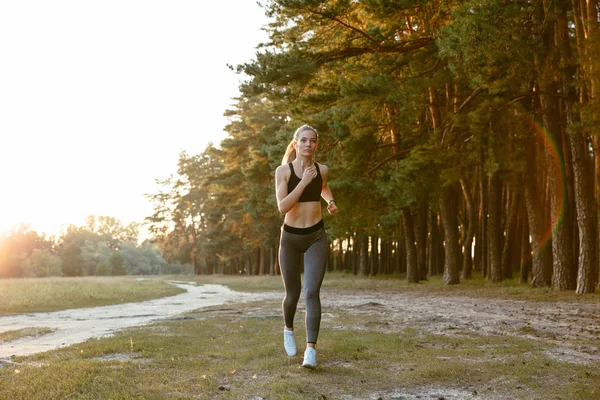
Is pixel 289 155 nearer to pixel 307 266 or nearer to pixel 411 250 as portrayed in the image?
pixel 307 266

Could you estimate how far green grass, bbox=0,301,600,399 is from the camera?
5.02m

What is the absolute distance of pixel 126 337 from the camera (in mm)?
8766

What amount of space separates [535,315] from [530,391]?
7335 mm

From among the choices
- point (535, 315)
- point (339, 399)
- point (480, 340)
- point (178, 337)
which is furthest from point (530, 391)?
point (535, 315)

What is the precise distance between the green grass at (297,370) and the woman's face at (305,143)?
7.50 ft

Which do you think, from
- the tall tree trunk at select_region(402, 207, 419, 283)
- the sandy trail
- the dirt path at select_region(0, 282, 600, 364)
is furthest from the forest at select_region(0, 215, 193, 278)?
the dirt path at select_region(0, 282, 600, 364)

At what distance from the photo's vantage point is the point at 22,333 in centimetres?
992

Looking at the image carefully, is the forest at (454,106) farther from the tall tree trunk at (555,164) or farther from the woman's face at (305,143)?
the woman's face at (305,143)

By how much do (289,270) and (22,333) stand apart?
5.93 m

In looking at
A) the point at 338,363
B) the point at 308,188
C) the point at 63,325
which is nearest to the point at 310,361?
the point at 338,363

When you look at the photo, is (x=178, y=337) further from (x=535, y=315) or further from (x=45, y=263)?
(x=45, y=263)

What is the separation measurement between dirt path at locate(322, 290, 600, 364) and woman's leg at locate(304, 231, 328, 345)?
9.49 ft

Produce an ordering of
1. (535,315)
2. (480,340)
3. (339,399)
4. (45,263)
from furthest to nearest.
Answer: (45,263)
(535,315)
(480,340)
(339,399)

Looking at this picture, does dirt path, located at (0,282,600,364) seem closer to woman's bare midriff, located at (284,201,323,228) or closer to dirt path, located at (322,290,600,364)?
dirt path, located at (322,290,600,364)
